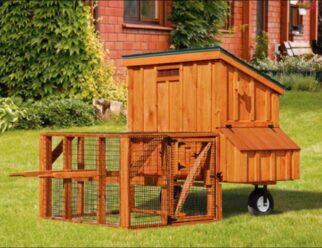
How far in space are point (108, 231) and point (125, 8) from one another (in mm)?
13267

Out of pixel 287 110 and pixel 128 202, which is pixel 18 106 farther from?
pixel 128 202

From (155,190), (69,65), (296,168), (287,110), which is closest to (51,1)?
(69,65)

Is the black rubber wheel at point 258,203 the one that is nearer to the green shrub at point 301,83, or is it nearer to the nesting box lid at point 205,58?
the nesting box lid at point 205,58

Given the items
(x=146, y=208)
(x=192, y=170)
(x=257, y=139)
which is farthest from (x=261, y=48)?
(x=192, y=170)

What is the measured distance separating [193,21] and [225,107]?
506 inches

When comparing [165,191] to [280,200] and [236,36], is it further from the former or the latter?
[236,36]

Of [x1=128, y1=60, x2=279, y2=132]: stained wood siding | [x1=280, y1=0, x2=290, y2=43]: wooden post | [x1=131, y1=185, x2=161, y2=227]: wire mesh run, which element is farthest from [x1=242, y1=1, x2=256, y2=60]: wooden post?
[x1=128, y1=60, x2=279, y2=132]: stained wood siding

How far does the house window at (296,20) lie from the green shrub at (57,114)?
13429mm

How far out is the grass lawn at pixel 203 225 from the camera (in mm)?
7777

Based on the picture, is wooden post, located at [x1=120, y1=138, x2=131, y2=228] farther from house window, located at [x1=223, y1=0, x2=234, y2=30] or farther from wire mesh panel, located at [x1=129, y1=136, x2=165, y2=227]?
house window, located at [x1=223, y1=0, x2=234, y2=30]

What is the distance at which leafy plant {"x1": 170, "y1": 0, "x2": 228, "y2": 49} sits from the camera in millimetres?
21781

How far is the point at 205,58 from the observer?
360 inches

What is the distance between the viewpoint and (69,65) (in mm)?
18062

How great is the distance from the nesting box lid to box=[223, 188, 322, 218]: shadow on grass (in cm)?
125
